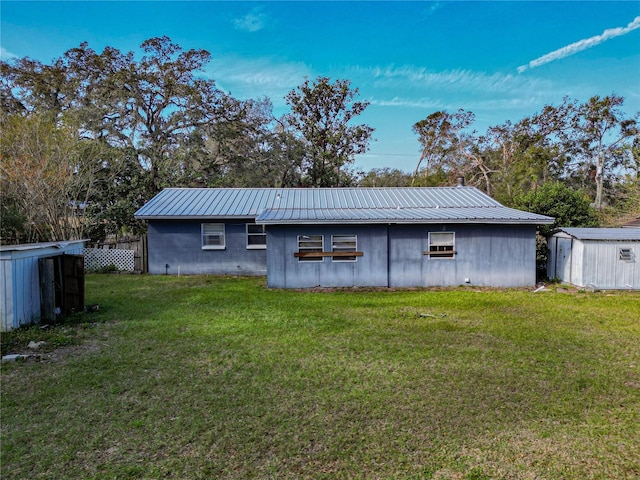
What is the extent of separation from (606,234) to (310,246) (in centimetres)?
913

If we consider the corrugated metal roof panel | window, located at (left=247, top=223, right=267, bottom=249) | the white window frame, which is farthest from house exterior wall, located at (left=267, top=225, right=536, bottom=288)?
the white window frame

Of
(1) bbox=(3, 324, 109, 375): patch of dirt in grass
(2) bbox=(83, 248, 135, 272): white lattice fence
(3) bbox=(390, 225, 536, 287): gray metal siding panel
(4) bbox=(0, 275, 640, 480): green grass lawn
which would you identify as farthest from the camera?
(2) bbox=(83, 248, 135, 272): white lattice fence

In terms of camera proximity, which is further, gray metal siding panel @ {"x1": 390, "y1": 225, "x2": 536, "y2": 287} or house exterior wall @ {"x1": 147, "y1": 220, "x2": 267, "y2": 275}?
house exterior wall @ {"x1": 147, "y1": 220, "x2": 267, "y2": 275}

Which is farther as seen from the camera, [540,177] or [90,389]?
[540,177]

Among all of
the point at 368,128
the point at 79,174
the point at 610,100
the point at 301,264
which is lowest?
the point at 301,264

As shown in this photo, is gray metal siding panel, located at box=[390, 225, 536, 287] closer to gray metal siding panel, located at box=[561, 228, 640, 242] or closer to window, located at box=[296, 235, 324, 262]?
gray metal siding panel, located at box=[561, 228, 640, 242]

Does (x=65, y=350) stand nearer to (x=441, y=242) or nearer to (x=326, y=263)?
(x=326, y=263)

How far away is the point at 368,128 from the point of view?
27031mm

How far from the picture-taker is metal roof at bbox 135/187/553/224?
1192cm

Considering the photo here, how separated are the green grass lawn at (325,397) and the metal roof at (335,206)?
4.50 meters

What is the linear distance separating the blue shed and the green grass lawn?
469 millimetres

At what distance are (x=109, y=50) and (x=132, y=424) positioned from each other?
25440mm

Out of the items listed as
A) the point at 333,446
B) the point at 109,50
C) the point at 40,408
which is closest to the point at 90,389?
the point at 40,408

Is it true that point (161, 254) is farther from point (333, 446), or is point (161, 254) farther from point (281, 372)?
point (333, 446)
